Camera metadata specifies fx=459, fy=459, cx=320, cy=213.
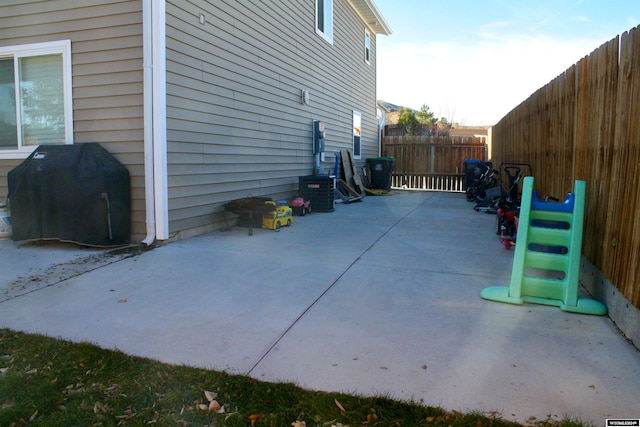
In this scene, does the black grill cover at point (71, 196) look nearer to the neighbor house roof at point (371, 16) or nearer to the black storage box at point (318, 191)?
the black storage box at point (318, 191)

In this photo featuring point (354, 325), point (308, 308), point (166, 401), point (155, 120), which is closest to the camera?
point (166, 401)

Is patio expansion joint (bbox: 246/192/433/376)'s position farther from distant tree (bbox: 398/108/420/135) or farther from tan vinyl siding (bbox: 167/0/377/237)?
distant tree (bbox: 398/108/420/135)

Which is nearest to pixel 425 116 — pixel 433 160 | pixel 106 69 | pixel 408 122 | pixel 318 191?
pixel 408 122

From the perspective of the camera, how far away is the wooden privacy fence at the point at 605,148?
9.97 ft

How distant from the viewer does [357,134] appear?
14.8 meters

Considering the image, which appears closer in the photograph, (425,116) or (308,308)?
(308,308)

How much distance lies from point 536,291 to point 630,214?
1017 millimetres

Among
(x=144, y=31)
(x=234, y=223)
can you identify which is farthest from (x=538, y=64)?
(x=144, y=31)

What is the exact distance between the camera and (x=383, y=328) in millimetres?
3225

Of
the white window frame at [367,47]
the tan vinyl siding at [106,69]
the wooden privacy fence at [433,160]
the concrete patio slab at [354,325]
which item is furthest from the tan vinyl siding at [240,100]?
the wooden privacy fence at [433,160]

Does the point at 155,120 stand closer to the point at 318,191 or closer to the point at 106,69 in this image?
the point at 106,69

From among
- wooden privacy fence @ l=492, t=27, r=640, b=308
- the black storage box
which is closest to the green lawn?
wooden privacy fence @ l=492, t=27, r=640, b=308

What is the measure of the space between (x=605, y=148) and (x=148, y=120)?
15.9 feet

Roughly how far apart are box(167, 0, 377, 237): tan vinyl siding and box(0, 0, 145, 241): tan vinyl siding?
409 mm
